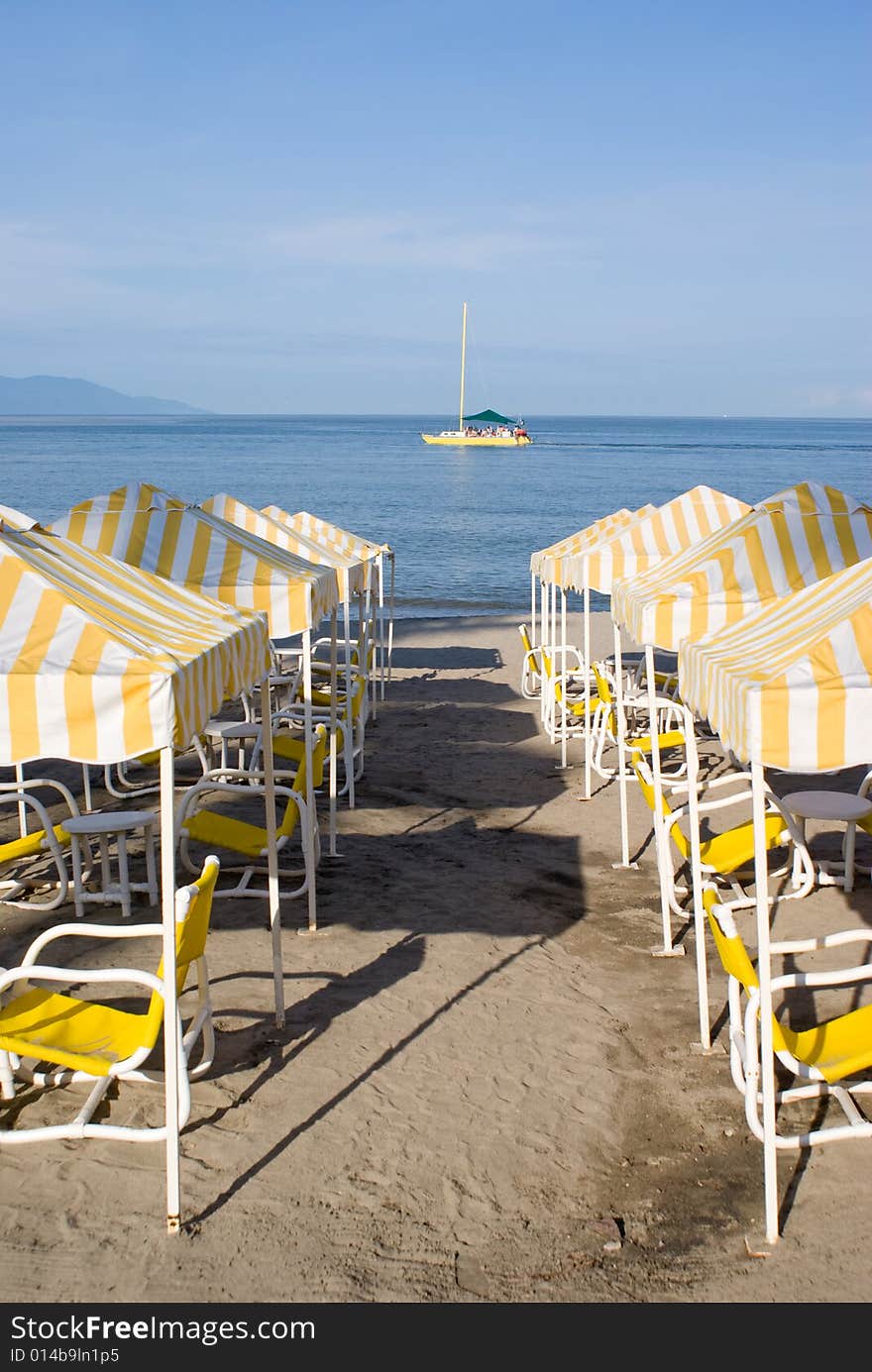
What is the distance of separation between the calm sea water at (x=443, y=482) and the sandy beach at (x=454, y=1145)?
18.6 metres

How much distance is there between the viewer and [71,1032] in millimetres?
4086

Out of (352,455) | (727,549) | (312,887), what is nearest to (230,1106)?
(312,887)

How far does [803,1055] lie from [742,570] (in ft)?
9.61

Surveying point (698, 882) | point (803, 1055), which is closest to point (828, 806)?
point (698, 882)

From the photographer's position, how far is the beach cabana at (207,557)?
6656 mm

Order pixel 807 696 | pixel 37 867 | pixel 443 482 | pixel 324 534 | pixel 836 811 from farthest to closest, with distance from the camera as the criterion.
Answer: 1. pixel 443 482
2. pixel 324 534
3. pixel 37 867
4. pixel 836 811
5. pixel 807 696

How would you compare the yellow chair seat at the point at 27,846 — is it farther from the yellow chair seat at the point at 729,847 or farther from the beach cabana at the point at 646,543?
the beach cabana at the point at 646,543

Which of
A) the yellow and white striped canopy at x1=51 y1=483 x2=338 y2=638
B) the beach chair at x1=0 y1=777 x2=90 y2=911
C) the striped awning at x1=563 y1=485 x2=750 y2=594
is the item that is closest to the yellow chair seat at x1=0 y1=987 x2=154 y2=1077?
the beach chair at x1=0 y1=777 x2=90 y2=911

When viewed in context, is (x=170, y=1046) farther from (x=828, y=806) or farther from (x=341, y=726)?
(x=341, y=726)

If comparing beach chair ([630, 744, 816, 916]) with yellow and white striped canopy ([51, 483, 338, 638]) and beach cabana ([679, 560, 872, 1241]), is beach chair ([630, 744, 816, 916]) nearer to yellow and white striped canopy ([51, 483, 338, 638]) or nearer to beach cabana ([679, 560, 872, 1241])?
beach cabana ([679, 560, 872, 1241])

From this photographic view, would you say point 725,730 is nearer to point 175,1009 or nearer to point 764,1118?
point 764,1118

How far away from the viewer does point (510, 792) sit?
365 inches

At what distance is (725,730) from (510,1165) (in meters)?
1.64

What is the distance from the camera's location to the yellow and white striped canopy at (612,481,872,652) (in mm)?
5934
